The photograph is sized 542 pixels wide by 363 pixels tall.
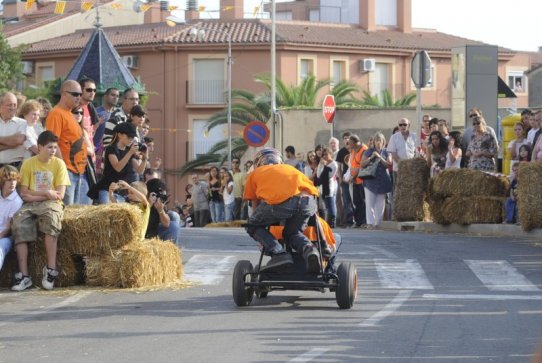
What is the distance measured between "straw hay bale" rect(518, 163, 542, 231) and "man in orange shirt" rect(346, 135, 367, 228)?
6805 mm

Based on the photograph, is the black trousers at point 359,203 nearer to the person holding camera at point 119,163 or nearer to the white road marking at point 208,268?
the white road marking at point 208,268

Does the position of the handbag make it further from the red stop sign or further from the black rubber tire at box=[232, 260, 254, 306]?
the black rubber tire at box=[232, 260, 254, 306]

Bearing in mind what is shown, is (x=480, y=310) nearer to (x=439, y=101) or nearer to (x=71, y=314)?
(x=71, y=314)

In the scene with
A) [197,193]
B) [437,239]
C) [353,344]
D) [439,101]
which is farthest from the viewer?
[439,101]

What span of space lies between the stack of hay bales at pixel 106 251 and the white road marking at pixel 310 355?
4.68 m

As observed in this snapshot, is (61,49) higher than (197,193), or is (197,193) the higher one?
(61,49)

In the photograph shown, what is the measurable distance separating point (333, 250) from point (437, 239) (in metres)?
8.49

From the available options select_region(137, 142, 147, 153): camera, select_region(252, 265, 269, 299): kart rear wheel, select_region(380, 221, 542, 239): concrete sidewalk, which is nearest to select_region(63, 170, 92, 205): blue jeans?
select_region(137, 142, 147, 153): camera

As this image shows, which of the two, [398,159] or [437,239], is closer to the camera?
[437,239]

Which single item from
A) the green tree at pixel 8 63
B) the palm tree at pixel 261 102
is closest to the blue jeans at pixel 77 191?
the palm tree at pixel 261 102

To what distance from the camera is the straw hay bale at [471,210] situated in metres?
22.8

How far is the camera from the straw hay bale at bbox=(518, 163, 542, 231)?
67.5ft

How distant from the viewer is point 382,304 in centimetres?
1259

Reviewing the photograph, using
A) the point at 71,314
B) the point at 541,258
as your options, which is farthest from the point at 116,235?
the point at 541,258
